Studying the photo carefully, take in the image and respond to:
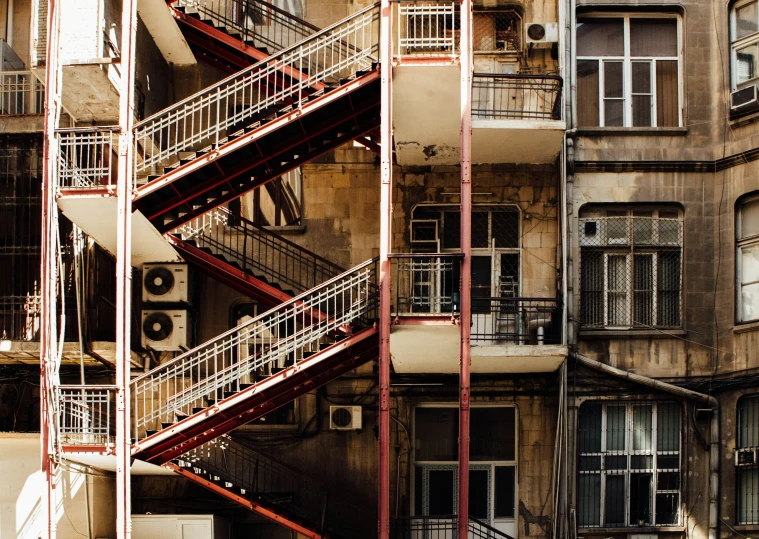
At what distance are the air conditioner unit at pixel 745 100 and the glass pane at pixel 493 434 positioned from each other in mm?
5826

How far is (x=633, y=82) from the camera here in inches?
748

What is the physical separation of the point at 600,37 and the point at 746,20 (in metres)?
2.27

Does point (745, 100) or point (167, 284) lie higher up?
point (745, 100)

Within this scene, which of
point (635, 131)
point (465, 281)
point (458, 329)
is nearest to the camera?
point (465, 281)

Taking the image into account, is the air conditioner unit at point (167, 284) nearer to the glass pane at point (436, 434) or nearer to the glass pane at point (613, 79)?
the glass pane at point (436, 434)

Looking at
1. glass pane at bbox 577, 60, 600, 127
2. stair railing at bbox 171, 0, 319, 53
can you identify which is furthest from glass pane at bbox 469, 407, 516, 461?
stair railing at bbox 171, 0, 319, 53

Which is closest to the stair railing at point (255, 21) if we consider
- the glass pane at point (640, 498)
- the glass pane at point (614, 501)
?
the glass pane at point (614, 501)

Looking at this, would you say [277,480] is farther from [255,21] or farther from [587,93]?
[587,93]

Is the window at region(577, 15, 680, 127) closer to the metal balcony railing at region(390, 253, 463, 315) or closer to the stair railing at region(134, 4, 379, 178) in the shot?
the metal balcony railing at region(390, 253, 463, 315)

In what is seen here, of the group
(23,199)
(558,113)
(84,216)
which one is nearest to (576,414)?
(558,113)

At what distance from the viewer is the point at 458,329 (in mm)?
15641

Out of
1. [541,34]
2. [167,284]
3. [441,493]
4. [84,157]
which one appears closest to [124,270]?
[167,284]

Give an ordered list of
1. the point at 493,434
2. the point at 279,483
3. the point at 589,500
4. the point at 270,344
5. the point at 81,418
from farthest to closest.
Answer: the point at 493,434, the point at 279,483, the point at 589,500, the point at 270,344, the point at 81,418

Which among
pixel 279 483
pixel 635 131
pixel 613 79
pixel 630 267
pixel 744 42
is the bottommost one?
pixel 279 483
